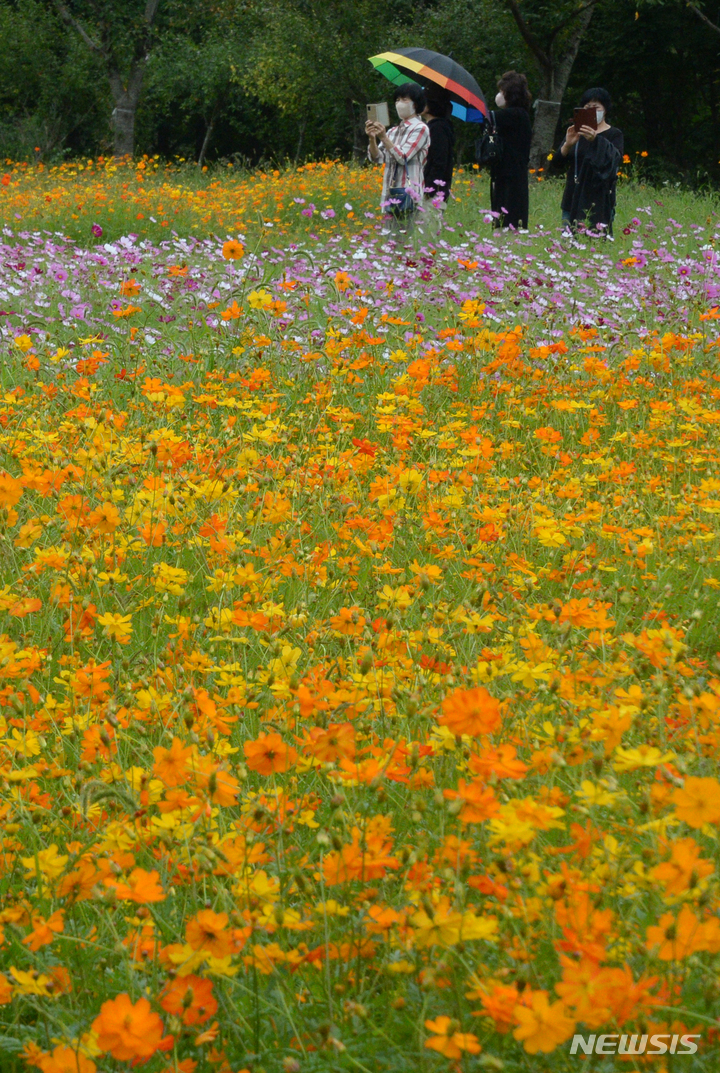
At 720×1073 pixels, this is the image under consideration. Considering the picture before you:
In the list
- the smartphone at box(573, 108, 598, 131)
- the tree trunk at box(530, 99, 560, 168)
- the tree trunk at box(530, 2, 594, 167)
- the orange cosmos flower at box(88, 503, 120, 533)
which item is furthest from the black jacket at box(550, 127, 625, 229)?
the orange cosmos flower at box(88, 503, 120, 533)

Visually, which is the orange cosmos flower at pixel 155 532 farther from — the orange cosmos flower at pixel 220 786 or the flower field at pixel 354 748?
the orange cosmos flower at pixel 220 786

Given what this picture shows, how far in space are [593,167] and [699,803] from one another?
9098 mm

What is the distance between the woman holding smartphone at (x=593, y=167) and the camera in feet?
29.8

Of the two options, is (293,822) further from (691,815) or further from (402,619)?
(402,619)

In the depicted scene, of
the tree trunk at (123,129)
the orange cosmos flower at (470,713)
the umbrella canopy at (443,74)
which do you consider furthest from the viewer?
the tree trunk at (123,129)

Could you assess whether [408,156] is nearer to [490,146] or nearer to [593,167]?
[490,146]

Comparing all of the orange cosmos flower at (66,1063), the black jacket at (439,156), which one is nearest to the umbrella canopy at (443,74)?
the black jacket at (439,156)

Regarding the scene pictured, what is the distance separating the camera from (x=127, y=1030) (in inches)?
40.2

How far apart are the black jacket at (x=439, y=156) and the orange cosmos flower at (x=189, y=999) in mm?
8776

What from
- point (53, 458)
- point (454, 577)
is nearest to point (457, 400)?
point (454, 577)

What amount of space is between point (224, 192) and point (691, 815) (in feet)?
36.8

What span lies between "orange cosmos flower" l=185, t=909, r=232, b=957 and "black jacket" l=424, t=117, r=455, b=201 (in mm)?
8732

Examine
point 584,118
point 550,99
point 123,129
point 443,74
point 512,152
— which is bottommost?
point 512,152

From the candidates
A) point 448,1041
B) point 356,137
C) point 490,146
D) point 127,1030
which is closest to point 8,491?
point 127,1030
